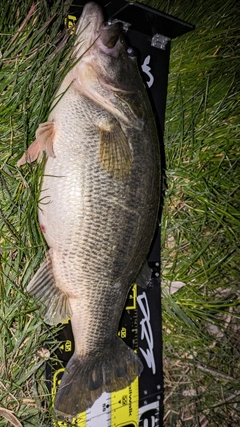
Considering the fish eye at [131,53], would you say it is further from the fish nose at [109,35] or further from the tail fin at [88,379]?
the tail fin at [88,379]

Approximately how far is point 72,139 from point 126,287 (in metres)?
0.82

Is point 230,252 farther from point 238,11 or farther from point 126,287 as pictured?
point 238,11

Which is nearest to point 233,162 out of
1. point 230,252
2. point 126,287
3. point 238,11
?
point 230,252

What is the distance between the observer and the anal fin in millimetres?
2152

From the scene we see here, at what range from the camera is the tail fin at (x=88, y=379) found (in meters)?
2.22

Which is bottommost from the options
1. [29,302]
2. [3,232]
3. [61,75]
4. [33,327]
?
[33,327]

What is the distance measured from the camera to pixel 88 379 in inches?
88.2

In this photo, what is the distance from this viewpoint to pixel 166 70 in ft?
9.60

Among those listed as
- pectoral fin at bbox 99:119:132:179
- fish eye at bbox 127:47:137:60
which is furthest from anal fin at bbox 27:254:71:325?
fish eye at bbox 127:47:137:60

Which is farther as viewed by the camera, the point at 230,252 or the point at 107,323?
the point at 230,252

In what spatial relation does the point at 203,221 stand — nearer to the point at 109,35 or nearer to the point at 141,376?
the point at 141,376

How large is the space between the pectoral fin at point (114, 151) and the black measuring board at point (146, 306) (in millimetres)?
819

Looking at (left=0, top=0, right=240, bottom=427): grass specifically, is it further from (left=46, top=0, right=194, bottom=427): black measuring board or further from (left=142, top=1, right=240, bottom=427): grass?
(left=46, top=0, right=194, bottom=427): black measuring board

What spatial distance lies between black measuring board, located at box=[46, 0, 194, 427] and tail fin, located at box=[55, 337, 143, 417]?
275 millimetres
